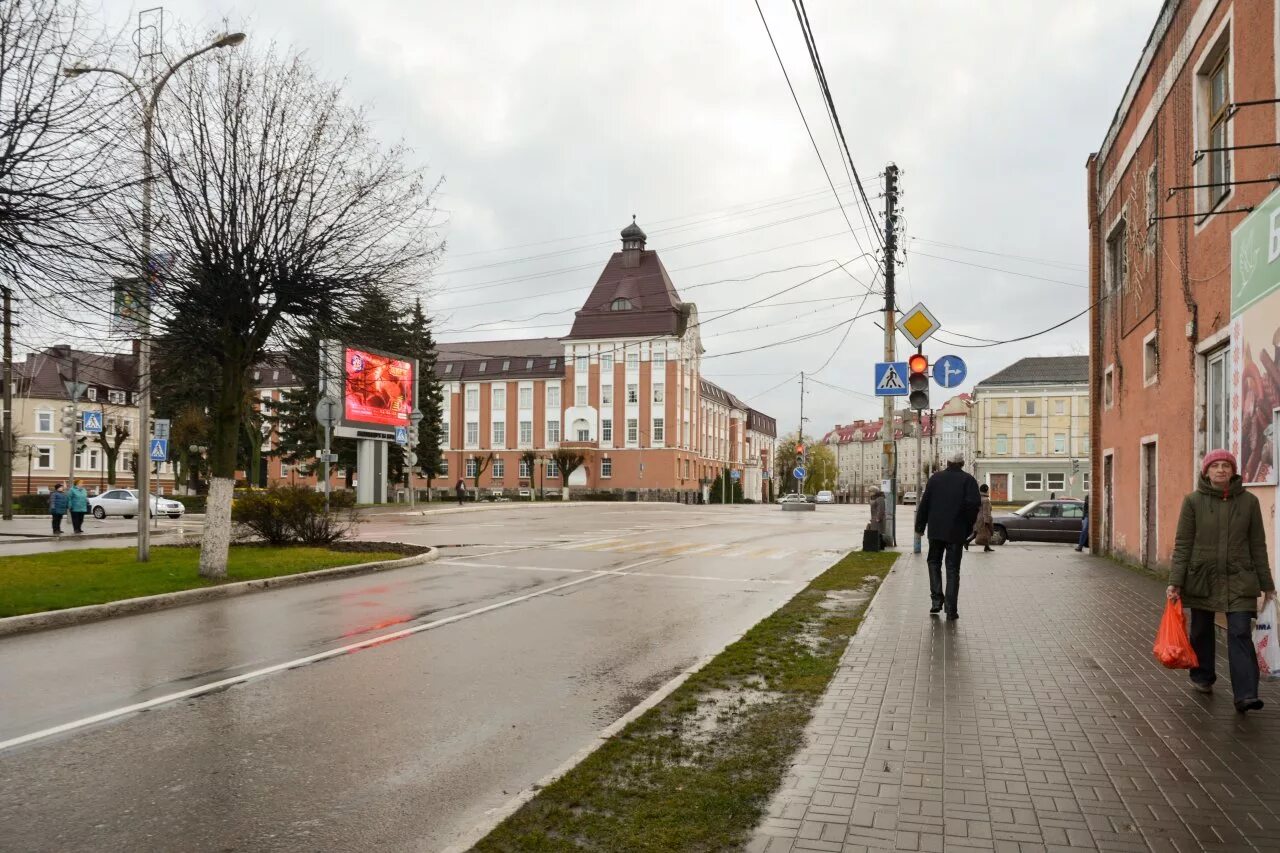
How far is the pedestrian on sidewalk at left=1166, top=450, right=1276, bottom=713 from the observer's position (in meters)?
6.20

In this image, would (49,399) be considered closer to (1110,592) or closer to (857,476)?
(1110,592)

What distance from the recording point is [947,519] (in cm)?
1077

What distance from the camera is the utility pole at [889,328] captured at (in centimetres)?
2141

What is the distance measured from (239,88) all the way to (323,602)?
791cm

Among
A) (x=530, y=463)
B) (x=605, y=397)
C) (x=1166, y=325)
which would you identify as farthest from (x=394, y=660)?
(x=605, y=397)

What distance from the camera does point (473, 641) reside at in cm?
918

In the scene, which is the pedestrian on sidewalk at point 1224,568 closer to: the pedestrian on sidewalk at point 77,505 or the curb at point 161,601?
the curb at point 161,601

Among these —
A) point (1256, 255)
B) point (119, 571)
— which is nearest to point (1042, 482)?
point (1256, 255)

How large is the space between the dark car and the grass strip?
68.0 ft

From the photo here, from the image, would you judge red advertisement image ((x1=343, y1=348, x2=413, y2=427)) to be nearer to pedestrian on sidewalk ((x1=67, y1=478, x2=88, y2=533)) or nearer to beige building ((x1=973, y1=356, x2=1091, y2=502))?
pedestrian on sidewalk ((x1=67, y1=478, x2=88, y2=533))

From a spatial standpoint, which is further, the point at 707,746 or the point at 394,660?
the point at 394,660

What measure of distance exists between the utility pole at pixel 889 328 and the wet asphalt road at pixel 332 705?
27.0 feet

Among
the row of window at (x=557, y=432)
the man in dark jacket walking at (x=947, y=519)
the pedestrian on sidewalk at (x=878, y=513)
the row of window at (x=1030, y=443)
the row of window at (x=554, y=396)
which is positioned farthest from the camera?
the row of window at (x=554, y=396)

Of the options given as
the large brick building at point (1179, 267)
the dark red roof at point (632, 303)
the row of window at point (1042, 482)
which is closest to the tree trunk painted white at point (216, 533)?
the large brick building at point (1179, 267)
